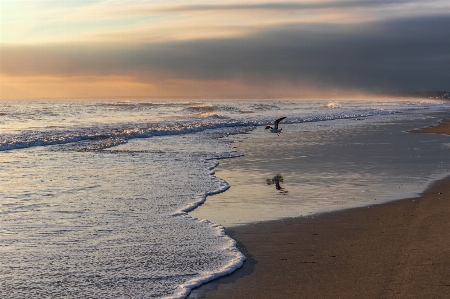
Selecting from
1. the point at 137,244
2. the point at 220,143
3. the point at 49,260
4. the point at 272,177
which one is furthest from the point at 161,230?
the point at 220,143

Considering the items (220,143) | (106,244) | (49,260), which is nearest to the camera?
(49,260)

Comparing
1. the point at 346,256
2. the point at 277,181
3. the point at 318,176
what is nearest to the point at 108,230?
the point at 346,256

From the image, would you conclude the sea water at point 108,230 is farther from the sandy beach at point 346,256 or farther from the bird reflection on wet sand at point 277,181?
the bird reflection on wet sand at point 277,181

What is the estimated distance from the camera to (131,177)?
37.8 ft

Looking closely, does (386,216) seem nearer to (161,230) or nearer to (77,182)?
(161,230)

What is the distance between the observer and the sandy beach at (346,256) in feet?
16.3

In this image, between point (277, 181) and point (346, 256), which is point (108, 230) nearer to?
point (346, 256)

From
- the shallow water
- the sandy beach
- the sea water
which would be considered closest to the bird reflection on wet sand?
the shallow water

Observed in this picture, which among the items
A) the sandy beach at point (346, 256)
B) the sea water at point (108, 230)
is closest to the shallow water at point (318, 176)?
the sea water at point (108, 230)

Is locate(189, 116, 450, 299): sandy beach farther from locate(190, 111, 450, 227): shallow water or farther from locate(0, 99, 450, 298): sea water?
locate(190, 111, 450, 227): shallow water

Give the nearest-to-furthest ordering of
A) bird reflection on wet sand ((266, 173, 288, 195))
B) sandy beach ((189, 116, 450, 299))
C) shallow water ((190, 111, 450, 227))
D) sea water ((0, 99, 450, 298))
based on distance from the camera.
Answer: sandy beach ((189, 116, 450, 299)) < sea water ((0, 99, 450, 298)) < shallow water ((190, 111, 450, 227)) < bird reflection on wet sand ((266, 173, 288, 195))

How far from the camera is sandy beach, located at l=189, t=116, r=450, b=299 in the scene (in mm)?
4961

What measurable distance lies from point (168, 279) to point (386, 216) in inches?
154

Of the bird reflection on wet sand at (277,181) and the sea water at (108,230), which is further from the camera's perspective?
the bird reflection on wet sand at (277,181)
